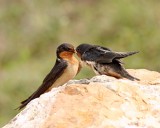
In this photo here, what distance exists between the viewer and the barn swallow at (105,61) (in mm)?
5270

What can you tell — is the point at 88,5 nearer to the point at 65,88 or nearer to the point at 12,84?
the point at 12,84

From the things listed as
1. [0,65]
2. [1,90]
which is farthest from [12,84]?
[0,65]

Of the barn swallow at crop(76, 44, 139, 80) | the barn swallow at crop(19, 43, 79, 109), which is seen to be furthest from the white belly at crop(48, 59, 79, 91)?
the barn swallow at crop(76, 44, 139, 80)

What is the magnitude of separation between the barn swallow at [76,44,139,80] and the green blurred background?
5.07 meters

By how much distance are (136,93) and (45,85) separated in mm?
1230

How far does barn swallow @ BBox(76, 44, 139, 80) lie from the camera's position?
5.27 meters

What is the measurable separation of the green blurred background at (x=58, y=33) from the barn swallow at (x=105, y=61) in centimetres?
507

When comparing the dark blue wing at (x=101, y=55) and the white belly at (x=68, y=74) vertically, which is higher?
the white belly at (x=68, y=74)

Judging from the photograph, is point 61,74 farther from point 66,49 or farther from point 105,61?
point 105,61

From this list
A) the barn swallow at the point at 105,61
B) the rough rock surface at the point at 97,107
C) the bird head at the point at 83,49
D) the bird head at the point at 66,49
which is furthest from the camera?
the bird head at the point at 66,49

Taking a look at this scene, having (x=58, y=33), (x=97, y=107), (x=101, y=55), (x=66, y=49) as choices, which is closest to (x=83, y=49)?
(x=101, y=55)

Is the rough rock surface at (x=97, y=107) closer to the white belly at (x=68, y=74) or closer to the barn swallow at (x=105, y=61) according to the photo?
the barn swallow at (x=105, y=61)

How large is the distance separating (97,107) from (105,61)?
2.53 feet

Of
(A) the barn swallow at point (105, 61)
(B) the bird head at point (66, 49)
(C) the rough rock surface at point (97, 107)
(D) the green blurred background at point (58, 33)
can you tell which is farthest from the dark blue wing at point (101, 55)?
(D) the green blurred background at point (58, 33)
